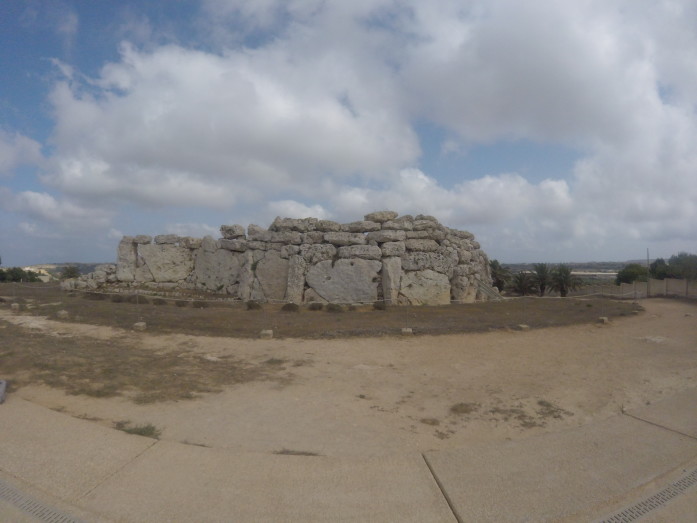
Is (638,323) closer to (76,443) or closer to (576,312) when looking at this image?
(576,312)

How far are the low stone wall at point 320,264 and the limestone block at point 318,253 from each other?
43mm

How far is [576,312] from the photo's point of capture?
44.3 ft

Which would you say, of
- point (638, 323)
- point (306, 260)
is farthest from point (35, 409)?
point (638, 323)

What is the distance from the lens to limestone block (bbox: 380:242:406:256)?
16.3m

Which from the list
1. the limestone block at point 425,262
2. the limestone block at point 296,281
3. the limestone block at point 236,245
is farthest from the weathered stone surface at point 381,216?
the limestone block at point 236,245

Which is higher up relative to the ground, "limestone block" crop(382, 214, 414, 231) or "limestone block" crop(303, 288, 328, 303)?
"limestone block" crop(382, 214, 414, 231)

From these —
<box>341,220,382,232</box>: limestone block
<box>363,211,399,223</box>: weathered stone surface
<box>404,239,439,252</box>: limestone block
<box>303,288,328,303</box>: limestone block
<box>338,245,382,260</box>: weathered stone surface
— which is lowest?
<box>303,288,328,303</box>: limestone block

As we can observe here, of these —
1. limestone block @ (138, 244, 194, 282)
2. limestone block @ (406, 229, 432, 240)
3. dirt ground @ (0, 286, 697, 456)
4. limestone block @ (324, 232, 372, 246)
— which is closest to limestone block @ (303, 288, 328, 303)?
limestone block @ (324, 232, 372, 246)

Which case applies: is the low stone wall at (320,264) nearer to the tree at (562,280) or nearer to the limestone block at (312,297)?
the limestone block at (312,297)

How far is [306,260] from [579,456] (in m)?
14.2

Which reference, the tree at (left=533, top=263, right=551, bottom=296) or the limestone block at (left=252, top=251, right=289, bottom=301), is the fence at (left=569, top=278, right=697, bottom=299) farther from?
the limestone block at (left=252, top=251, right=289, bottom=301)

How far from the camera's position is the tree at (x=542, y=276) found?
26.1m

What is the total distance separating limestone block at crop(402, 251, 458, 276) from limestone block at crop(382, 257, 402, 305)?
369 millimetres

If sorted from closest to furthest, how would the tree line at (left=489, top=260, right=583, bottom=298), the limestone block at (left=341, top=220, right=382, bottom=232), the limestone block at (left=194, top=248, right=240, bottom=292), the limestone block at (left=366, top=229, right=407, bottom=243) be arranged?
the limestone block at (left=366, top=229, right=407, bottom=243), the limestone block at (left=341, top=220, right=382, bottom=232), the limestone block at (left=194, top=248, right=240, bottom=292), the tree line at (left=489, top=260, right=583, bottom=298)
